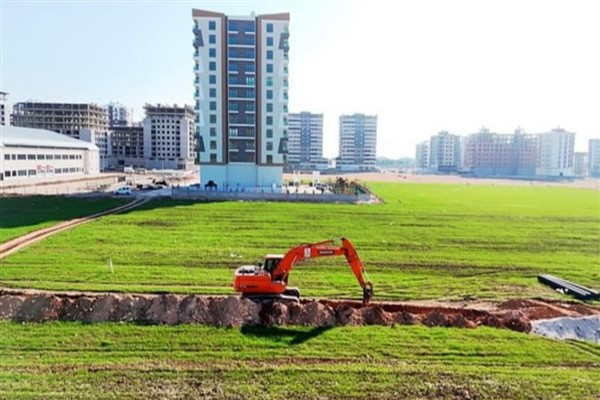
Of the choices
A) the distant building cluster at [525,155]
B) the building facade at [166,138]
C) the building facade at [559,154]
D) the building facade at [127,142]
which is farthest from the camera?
the distant building cluster at [525,155]

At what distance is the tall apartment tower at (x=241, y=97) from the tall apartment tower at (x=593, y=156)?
149717mm

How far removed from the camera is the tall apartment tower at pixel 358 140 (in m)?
176

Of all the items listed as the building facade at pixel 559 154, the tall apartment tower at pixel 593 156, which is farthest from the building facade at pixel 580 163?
the building facade at pixel 559 154

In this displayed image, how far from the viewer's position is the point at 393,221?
1400 inches

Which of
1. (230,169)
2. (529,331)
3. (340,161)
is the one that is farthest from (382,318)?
(340,161)

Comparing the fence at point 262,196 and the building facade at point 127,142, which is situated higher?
the building facade at point 127,142

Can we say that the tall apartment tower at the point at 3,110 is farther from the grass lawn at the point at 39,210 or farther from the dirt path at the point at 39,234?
the dirt path at the point at 39,234

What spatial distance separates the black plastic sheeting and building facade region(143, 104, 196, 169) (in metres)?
122

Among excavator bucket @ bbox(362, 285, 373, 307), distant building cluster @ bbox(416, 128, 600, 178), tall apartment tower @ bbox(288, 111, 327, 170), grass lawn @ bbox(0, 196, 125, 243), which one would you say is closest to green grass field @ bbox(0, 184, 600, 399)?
excavator bucket @ bbox(362, 285, 373, 307)

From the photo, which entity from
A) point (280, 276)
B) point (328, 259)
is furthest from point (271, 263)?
point (328, 259)

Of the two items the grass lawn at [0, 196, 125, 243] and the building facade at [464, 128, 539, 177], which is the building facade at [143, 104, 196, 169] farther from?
the building facade at [464, 128, 539, 177]

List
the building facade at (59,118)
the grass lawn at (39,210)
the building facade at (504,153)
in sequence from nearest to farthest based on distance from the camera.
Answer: the grass lawn at (39,210) < the building facade at (59,118) < the building facade at (504,153)

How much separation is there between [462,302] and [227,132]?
46.0m

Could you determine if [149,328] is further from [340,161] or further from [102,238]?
[340,161]
